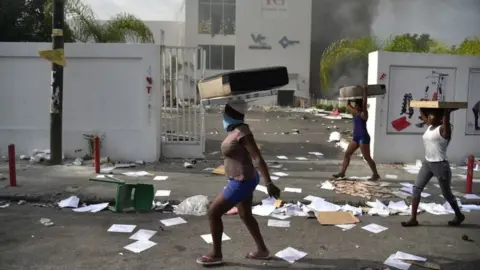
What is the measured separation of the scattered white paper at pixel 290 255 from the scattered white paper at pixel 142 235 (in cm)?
147

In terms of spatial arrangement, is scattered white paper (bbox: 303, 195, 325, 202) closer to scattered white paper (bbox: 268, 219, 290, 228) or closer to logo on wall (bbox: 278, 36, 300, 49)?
scattered white paper (bbox: 268, 219, 290, 228)

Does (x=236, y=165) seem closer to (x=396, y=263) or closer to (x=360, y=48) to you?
(x=396, y=263)

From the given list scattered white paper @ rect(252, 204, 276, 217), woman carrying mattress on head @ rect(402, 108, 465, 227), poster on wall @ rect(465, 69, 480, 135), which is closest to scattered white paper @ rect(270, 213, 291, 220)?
scattered white paper @ rect(252, 204, 276, 217)

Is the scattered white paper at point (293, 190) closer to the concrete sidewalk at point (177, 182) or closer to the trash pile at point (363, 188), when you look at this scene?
the concrete sidewalk at point (177, 182)

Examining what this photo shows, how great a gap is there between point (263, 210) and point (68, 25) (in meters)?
9.72

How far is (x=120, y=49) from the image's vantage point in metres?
8.84

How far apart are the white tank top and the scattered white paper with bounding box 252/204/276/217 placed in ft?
6.86

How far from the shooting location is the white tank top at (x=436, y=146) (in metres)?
5.28

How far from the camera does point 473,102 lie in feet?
30.9

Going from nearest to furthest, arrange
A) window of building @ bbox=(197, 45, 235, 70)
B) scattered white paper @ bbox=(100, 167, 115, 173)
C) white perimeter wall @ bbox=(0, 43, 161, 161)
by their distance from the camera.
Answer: scattered white paper @ bbox=(100, 167, 115, 173) < white perimeter wall @ bbox=(0, 43, 161, 161) < window of building @ bbox=(197, 45, 235, 70)

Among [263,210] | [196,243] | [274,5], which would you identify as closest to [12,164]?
[196,243]

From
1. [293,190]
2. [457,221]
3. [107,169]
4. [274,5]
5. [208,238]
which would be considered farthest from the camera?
[274,5]

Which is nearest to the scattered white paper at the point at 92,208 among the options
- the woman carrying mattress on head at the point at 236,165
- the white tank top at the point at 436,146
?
the woman carrying mattress on head at the point at 236,165

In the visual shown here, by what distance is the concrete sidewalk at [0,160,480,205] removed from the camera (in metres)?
6.60
